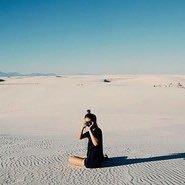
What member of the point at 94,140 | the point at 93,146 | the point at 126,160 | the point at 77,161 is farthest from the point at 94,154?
the point at 126,160

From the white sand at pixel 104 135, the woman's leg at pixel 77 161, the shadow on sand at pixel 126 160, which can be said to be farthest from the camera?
the shadow on sand at pixel 126 160

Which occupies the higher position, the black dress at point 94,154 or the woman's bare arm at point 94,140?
the woman's bare arm at point 94,140

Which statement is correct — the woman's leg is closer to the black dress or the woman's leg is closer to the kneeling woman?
the kneeling woman

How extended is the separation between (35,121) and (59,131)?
391 cm

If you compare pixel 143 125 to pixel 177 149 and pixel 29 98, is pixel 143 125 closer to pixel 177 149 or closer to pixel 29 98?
pixel 177 149

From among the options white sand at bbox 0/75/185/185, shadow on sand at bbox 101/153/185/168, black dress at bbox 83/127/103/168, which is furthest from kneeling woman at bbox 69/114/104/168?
shadow on sand at bbox 101/153/185/168

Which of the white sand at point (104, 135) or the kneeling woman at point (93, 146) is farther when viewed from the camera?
the kneeling woman at point (93, 146)

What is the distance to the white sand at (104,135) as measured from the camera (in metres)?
9.30

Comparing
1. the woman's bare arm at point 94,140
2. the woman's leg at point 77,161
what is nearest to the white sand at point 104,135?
the woman's leg at point 77,161

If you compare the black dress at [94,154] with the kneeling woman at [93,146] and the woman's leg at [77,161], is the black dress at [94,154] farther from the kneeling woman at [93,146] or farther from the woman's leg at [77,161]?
the woman's leg at [77,161]

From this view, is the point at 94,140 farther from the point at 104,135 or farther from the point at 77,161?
the point at 104,135

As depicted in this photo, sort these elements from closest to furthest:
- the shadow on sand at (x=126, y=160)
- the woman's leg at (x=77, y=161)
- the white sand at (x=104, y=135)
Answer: the white sand at (x=104, y=135), the woman's leg at (x=77, y=161), the shadow on sand at (x=126, y=160)

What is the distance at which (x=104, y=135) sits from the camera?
1631cm

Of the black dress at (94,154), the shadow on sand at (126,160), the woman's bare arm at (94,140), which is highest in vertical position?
the woman's bare arm at (94,140)
